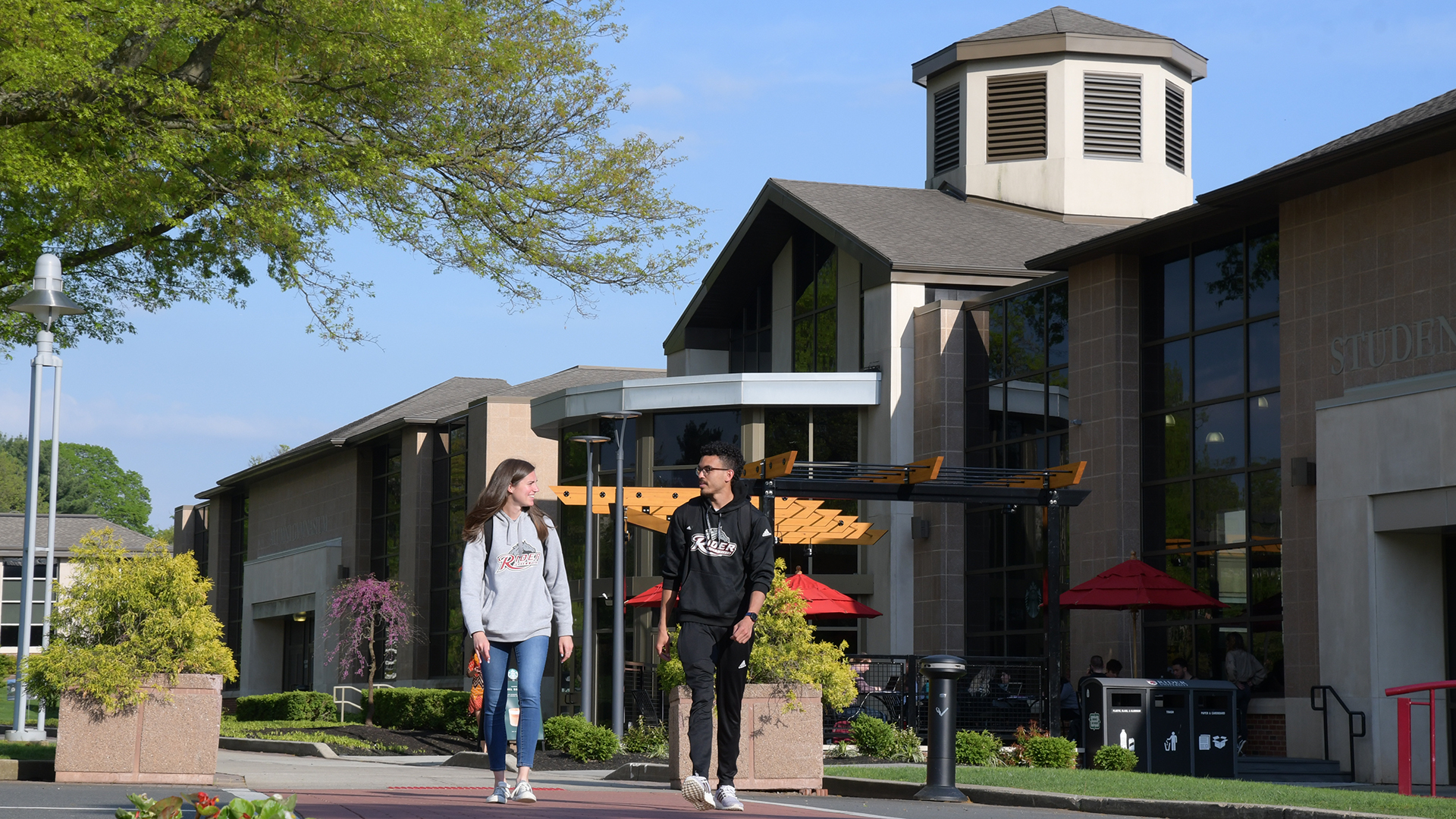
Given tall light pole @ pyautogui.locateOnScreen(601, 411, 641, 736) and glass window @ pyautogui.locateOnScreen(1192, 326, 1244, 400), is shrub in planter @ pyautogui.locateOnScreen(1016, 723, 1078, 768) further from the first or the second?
tall light pole @ pyautogui.locateOnScreen(601, 411, 641, 736)

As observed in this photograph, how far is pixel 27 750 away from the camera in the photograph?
44.8 ft

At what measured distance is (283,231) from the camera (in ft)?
53.1

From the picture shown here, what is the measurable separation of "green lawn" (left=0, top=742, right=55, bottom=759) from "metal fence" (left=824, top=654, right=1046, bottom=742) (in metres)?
9.36

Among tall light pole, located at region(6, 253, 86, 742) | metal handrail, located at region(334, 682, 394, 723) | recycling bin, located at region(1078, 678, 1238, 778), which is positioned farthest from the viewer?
metal handrail, located at region(334, 682, 394, 723)

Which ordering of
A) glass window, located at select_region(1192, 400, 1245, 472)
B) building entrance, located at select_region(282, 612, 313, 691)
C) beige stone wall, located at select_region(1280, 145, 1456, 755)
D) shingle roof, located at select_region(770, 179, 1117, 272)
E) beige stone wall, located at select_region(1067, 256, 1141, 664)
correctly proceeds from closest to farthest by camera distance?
beige stone wall, located at select_region(1280, 145, 1456, 755) → glass window, located at select_region(1192, 400, 1245, 472) → beige stone wall, located at select_region(1067, 256, 1141, 664) → shingle roof, located at select_region(770, 179, 1117, 272) → building entrance, located at select_region(282, 612, 313, 691)

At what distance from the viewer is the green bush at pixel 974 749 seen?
16.6 m

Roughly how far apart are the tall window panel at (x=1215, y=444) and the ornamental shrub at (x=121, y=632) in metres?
14.8

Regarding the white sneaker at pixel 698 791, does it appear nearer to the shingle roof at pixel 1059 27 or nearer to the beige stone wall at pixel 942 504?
the beige stone wall at pixel 942 504

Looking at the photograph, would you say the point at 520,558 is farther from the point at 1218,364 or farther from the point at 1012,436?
the point at 1012,436

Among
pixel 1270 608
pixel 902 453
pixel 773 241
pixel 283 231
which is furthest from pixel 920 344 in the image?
pixel 283 231

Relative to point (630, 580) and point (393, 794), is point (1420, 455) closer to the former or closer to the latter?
point (393, 794)

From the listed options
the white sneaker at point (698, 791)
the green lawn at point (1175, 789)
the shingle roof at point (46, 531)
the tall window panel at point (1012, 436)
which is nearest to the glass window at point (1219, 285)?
the tall window panel at point (1012, 436)

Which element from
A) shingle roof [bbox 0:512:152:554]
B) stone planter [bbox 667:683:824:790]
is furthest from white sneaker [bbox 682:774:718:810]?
shingle roof [bbox 0:512:152:554]

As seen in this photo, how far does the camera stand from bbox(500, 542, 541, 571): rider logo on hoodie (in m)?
9.03
